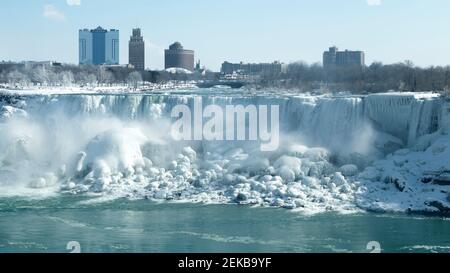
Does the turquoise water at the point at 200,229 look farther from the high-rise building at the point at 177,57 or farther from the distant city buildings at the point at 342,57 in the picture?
the high-rise building at the point at 177,57

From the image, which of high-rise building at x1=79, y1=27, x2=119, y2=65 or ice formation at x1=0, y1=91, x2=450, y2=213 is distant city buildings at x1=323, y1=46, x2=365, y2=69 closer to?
high-rise building at x1=79, y1=27, x2=119, y2=65

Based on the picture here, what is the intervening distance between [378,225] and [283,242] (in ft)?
10.2

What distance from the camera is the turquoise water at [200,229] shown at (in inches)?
622

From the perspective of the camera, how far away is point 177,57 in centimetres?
10731

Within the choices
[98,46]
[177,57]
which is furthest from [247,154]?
[177,57]

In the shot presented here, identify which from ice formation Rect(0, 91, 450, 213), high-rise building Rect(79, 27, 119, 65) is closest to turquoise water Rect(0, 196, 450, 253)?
ice formation Rect(0, 91, 450, 213)

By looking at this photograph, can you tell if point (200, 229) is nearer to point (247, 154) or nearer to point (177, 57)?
point (247, 154)

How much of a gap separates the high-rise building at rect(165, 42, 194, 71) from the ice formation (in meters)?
77.2

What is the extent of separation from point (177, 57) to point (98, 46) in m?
39.7

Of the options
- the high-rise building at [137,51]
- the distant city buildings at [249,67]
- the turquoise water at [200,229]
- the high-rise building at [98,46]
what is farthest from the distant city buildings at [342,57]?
the turquoise water at [200,229]

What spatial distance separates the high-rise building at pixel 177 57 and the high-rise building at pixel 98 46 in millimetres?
30119

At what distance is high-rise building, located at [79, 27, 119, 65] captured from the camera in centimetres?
6219
